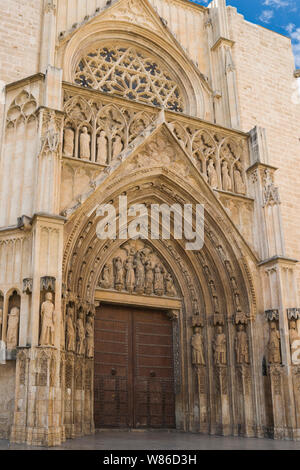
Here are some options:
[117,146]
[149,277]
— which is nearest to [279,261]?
[149,277]

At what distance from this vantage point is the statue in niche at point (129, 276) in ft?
40.5

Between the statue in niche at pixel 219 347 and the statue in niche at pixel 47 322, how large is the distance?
4432 millimetres

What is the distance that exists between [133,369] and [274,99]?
902 cm

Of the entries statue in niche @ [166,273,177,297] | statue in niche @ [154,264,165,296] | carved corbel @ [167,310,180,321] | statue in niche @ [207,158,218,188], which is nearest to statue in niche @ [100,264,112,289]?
statue in niche @ [154,264,165,296]

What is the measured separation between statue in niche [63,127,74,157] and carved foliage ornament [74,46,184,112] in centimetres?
282

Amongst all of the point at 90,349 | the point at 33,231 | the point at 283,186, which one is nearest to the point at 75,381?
the point at 90,349

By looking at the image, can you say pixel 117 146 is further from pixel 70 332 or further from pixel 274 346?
pixel 274 346

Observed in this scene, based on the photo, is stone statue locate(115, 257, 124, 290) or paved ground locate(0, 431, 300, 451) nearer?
paved ground locate(0, 431, 300, 451)

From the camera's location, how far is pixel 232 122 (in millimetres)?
14609

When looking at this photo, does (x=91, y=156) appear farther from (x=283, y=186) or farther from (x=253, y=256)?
(x=283, y=186)

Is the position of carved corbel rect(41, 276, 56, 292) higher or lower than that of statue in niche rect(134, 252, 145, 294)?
lower

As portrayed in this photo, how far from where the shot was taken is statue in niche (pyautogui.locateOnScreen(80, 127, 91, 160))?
1184 centimetres

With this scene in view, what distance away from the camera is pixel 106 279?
39.8 ft

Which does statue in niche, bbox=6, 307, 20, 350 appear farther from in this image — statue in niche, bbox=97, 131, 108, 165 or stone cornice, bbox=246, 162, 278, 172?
stone cornice, bbox=246, 162, 278, 172
